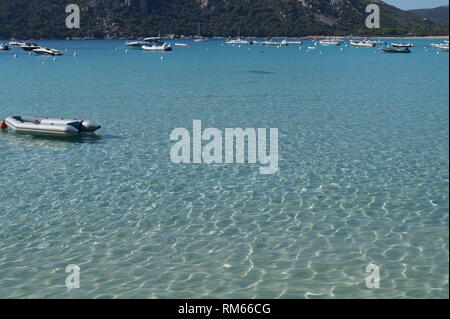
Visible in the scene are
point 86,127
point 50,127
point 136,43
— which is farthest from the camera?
point 136,43

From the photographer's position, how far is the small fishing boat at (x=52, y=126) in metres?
30.6

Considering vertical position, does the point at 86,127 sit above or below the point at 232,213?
above

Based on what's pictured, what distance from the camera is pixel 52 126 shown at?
30.9 meters

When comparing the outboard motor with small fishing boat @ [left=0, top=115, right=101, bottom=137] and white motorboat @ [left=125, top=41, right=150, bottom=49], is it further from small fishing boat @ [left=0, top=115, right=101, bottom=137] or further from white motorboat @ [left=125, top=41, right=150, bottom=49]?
white motorboat @ [left=125, top=41, right=150, bottom=49]

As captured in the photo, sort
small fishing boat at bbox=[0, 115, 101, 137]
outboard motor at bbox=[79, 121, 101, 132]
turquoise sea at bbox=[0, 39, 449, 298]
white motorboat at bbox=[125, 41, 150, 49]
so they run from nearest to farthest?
1. turquoise sea at bbox=[0, 39, 449, 298]
2. small fishing boat at bbox=[0, 115, 101, 137]
3. outboard motor at bbox=[79, 121, 101, 132]
4. white motorboat at bbox=[125, 41, 150, 49]

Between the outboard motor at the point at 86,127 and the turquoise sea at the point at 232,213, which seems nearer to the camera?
the turquoise sea at the point at 232,213

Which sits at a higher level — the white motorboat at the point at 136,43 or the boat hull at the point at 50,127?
the white motorboat at the point at 136,43

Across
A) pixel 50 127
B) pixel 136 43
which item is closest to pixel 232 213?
pixel 50 127

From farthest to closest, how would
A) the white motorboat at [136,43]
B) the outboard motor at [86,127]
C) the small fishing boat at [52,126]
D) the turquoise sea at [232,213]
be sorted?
the white motorboat at [136,43], the outboard motor at [86,127], the small fishing boat at [52,126], the turquoise sea at [232,213]

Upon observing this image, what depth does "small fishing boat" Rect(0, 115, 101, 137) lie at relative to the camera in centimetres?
3064

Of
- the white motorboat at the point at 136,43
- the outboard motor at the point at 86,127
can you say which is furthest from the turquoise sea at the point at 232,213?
the white motorboat at the point at 136,43

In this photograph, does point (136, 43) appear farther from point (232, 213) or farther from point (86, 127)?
point (232, 213)

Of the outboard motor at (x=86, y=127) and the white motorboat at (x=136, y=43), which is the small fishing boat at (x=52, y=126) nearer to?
the outboard motor at (x=86, y=127)

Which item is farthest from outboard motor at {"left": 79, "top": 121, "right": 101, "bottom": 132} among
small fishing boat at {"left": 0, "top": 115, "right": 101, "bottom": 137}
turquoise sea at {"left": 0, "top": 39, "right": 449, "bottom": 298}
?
turquoise sea at {"left": 0, "top": 39, "right": 449, "bottom": 298}
